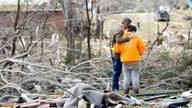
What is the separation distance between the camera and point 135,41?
9.47 meters

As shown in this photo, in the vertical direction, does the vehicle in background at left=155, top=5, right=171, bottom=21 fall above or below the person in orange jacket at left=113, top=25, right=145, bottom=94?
above

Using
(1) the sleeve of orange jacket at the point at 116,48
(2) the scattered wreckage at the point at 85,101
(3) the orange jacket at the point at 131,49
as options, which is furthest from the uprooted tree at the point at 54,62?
(3) the orange jacket at the point at 131,49

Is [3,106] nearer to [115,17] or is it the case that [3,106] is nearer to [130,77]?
[130,77]

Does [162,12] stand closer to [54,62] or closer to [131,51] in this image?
[54,62]

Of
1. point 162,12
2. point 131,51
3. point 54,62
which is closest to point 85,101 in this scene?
point 131,51

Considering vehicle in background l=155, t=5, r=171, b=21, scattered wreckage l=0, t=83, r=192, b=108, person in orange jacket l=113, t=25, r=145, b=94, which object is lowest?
scattered wreckage l=0, t=83, r=192, b=108

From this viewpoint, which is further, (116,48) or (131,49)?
(116,48)

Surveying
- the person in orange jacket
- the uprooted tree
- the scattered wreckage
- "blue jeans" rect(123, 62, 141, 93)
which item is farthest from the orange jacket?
the uprooted tree

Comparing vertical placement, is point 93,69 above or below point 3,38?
below

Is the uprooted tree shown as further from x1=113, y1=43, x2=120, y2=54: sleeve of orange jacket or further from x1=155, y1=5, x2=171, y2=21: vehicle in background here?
x1=155, y1=5, x2=171, y2=21: vehicle in background

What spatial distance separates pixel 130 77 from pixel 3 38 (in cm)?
506

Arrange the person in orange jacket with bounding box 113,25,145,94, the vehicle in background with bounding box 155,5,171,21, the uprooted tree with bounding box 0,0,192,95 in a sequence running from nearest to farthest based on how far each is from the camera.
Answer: the person in orange jacket with bounding box 113,25,145,94
the uprooted tree with bounding box 0,0,192,95
the vehicle in background with bounding box 155,5,171,21

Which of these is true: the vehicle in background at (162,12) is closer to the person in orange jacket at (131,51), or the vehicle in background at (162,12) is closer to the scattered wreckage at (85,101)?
the person in orange jacket at (131,51)

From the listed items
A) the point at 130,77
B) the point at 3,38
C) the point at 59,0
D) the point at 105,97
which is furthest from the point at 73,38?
the point at 105,97
